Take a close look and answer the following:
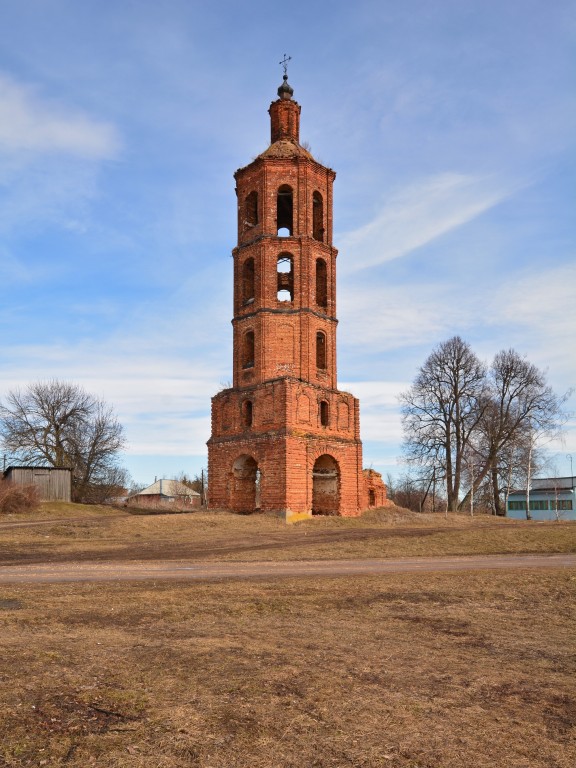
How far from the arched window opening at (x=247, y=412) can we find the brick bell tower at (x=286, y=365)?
53 mm

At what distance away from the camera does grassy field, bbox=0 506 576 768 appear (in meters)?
3.78

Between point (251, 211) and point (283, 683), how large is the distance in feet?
93.6

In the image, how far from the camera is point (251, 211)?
31.4m

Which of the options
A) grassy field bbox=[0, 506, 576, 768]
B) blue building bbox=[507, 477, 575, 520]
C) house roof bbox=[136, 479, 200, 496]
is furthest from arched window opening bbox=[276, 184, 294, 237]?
house roof bbox=[136, 479, 200, 496]

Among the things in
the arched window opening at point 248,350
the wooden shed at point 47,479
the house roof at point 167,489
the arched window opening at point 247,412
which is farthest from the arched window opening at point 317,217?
the house roof at point 167,489

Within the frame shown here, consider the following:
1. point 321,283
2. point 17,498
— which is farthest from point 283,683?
point 17,498

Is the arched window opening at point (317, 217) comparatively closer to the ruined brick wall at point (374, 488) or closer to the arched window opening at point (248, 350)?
the arched window opening at point (248, 350)

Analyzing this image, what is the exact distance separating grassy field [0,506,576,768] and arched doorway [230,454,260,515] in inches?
717

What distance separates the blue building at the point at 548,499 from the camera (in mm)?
55500

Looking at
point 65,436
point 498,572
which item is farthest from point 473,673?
point 65,436

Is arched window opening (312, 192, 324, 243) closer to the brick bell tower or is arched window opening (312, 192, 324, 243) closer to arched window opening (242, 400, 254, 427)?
the brick bell tower

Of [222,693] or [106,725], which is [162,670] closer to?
[222,693]

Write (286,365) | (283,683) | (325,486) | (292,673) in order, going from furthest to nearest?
1. (325,486)
2. (286,365)
3. (292,673)
4. (283,683)

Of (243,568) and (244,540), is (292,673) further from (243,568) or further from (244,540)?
(244,540)
